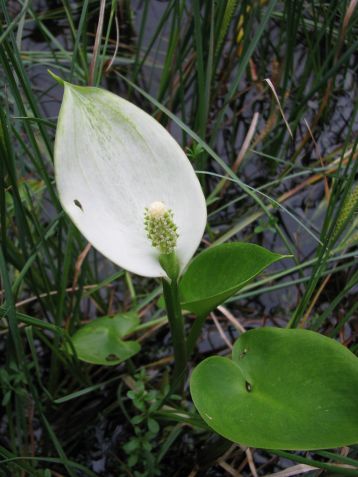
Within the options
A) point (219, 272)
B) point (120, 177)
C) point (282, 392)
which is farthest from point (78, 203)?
point (282, 392)

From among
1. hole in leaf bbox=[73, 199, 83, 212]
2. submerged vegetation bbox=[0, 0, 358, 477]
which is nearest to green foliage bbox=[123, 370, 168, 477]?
submerged vegetation bbox=[0, 0, 358, 477]

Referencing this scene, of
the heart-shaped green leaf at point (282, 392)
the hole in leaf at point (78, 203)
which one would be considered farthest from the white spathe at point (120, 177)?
the heart-shaped green leaf at point (282, 392)

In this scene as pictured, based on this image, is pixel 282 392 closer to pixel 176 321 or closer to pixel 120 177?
pixel 176 321

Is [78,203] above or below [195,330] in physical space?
above

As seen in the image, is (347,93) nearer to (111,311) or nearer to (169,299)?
(111,311)

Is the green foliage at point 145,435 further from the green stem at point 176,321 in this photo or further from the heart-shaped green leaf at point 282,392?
the heart-shaped green leaf at point 282,392
